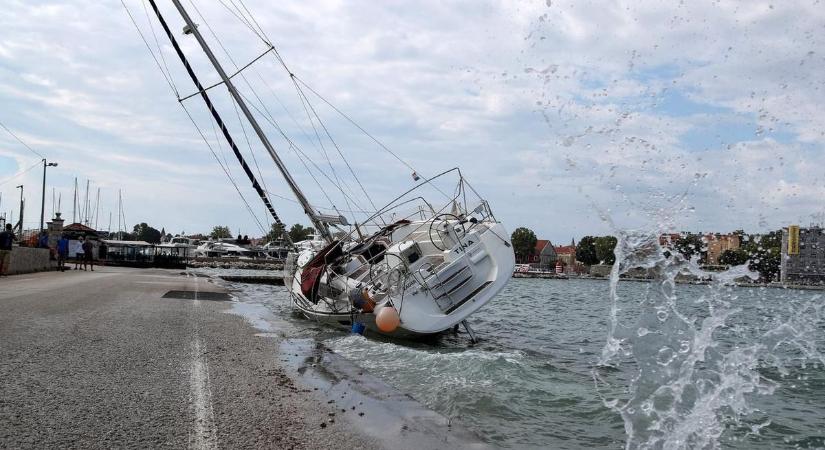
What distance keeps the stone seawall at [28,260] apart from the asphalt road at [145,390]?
575 inches

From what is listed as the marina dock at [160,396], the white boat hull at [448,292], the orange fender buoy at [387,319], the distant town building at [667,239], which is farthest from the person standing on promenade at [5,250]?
the distant town building at [667,239]

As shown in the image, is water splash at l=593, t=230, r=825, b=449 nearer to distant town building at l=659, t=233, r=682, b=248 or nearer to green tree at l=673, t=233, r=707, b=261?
distant town building at l=659, t=233, r=682, b=248

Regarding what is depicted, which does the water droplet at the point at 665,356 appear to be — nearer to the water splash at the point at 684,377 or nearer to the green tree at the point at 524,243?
the water splash at the point at 684,377

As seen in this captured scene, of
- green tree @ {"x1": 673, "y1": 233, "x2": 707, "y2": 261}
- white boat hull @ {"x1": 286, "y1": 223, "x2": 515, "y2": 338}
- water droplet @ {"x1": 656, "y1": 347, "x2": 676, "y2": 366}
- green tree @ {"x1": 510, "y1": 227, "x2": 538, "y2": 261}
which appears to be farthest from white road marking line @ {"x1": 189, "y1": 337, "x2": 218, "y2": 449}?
Answer: green tree @ {"x1": 510, "y1": 227, "x2": 538, "y2": 261}

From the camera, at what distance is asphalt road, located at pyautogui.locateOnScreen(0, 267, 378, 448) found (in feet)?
18.4

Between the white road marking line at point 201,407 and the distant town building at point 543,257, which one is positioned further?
the distant town building at point 543,257

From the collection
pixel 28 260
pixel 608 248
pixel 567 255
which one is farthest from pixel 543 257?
pixel 28 260

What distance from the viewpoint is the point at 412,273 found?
53.3 feet

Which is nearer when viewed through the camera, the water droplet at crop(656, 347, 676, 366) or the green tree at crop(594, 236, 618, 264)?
the green tree at crop(594, 236, 618, 264)

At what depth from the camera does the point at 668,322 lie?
25.1 metres

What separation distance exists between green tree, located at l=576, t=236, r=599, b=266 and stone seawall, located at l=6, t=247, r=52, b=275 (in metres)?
133

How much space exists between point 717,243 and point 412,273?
742cm

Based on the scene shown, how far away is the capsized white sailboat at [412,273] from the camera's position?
16016mm

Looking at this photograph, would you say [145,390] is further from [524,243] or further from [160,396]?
[524,243]
